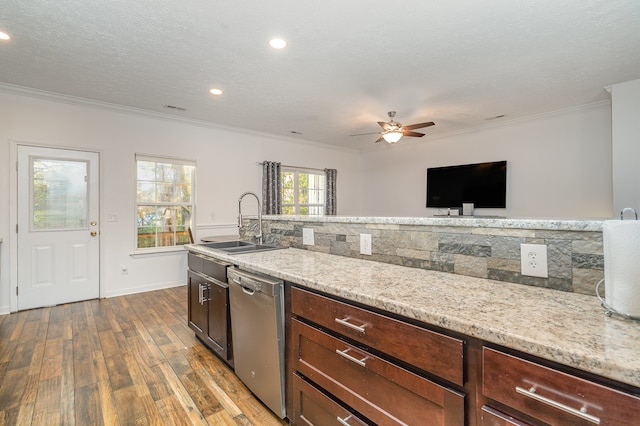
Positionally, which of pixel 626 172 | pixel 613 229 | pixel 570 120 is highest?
pixel 570 120

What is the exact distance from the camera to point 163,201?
4.75 metres

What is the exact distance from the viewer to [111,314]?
3.50 m

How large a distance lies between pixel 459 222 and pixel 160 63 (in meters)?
3.19

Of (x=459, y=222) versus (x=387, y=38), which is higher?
(x=387, y=38)

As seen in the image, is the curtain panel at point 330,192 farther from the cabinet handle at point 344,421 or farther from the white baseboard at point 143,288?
the cabinet handle at point 344,421

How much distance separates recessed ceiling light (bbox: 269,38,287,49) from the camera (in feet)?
8.68

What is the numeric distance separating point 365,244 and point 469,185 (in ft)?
15.1

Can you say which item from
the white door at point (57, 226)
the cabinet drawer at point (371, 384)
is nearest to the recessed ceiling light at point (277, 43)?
the cabinet drawer at point (371, 384)

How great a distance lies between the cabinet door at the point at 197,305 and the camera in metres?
2.49

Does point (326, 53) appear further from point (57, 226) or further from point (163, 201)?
point (57, 226)

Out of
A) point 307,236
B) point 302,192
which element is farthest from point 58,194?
point 302,192

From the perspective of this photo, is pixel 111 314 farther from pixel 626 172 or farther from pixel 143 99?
pixel 626 172

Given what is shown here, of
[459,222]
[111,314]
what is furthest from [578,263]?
[111,314]

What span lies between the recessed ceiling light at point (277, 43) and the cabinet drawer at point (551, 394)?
2.75 m
